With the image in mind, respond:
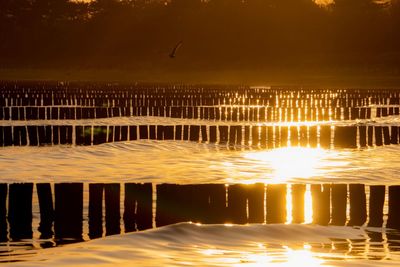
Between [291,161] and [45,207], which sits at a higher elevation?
[45,207]

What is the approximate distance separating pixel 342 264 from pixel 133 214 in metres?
4.28

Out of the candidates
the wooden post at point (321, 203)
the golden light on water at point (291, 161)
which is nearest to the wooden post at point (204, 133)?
the golden light on water at point (291, 161)

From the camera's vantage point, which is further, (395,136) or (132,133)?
(395,136)

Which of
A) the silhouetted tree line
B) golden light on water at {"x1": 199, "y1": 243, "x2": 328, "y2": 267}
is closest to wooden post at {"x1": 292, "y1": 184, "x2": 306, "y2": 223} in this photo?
golden light on water at {"x1": 199, "y1": 243, "x2": 328, "y2": 267}

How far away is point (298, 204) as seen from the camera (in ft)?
52.7

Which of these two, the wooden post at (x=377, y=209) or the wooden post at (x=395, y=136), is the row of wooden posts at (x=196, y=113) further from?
the wooden post at (x=377, y=209)

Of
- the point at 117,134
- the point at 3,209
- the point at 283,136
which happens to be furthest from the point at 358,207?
the point at 117,134

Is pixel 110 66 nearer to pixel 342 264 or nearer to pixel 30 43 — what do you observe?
pixel 30 43

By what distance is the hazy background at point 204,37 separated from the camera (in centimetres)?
10906

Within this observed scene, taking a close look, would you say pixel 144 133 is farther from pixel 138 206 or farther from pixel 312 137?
pixel 138 206

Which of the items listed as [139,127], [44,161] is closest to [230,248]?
[44,161]

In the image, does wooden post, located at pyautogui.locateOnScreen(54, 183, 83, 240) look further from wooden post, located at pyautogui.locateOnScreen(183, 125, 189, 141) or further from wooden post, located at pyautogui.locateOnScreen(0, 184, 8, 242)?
wooden post, located at pyautogui.locateOnScreen(183, 125, 189, 141)

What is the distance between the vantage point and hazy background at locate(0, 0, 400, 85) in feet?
358

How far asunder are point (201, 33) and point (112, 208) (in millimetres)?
100939
